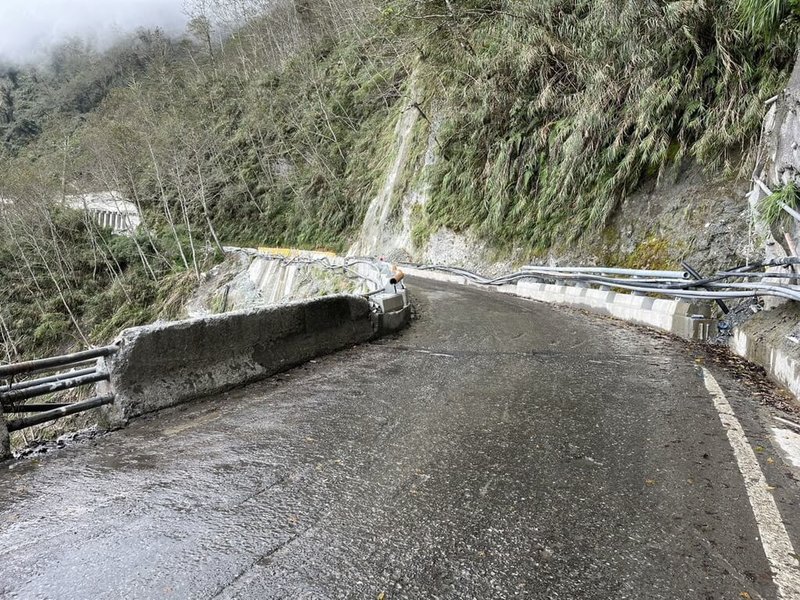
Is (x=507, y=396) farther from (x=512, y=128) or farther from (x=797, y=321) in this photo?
(x=512, y=128)

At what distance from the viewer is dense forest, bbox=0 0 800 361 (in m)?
11.7

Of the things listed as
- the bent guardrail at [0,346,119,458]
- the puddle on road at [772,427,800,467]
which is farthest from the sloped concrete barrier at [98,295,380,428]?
the puddle on road at [772,427,800,467]

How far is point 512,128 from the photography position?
56.7ft

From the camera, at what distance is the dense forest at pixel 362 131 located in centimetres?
1171

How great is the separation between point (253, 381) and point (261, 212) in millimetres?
40763

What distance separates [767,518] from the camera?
2746 mm

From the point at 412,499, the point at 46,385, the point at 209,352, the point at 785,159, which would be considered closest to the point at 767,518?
the point at 412,499

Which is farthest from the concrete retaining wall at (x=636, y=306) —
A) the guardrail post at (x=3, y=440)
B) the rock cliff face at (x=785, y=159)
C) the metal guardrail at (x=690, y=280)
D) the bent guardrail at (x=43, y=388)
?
the guardrail post at (x=3, y=440)

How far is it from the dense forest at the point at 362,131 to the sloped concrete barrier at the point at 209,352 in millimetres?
7489

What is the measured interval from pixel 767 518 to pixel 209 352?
15.7ft

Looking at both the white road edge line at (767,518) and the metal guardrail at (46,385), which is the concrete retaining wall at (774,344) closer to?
the white road edge line at (767,518)

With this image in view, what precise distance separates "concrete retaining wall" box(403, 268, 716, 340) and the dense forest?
94.2 inches

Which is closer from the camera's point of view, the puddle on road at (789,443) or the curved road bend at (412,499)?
the curved road bend at (412,499)

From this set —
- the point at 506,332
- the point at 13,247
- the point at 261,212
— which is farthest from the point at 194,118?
the point at 506,332
